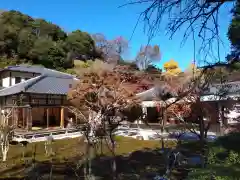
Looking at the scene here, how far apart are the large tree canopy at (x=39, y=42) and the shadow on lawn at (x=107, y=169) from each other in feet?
82.3

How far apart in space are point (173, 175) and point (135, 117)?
359 centimetres

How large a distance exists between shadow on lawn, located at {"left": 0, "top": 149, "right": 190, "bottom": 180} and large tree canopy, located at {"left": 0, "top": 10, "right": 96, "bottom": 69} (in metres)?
25.1

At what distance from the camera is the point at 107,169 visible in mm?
8148

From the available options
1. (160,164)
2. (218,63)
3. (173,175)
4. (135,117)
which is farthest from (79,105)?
(218,63)

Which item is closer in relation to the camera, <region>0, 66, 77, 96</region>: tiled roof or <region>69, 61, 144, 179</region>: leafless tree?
<region>69, 61, 144, 179</region>: leafless tree

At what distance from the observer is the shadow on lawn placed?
7.11m

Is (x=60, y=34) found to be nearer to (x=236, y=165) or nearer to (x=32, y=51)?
(x=32, y=51)

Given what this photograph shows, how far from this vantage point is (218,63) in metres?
2.07

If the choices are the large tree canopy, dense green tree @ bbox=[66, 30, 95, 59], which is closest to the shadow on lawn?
the large tree canopy

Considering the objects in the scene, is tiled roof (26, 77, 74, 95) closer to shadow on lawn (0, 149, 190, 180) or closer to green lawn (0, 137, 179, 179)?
green lawn (0, 137, 179, 179)

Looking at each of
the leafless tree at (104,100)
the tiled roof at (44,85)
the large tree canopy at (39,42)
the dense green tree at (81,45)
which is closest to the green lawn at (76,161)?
the leafless tree at (104,100)

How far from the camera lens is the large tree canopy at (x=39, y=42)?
1255 inches

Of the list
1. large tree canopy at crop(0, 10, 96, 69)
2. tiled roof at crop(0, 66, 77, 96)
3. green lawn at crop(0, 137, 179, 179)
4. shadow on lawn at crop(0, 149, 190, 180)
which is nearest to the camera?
shadow on lawn at crop(0, 149, 190, 180)

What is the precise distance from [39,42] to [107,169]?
2748 cm
